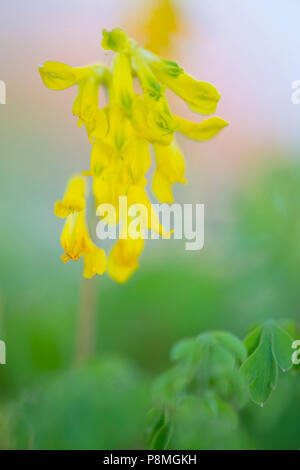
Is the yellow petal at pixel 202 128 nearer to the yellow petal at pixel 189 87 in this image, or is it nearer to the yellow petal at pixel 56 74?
the yellow petal at pixel 189 87

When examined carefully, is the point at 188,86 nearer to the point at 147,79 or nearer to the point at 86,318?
the point at 147,79

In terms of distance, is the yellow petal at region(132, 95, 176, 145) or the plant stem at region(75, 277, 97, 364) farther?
the plant stem at region(75, 277, 97, 364)

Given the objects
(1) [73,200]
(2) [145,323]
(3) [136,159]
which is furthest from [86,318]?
(3) [136,159]

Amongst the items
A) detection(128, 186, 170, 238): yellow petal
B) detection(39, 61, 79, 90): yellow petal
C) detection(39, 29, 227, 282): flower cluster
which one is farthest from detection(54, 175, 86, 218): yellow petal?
detection(39, 61, 79, 90): yellow petal

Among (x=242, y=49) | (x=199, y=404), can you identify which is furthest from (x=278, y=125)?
(x=199, y=404)

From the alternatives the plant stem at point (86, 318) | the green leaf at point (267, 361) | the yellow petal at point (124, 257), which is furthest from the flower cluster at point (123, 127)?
the plant stem at point (86, 318)

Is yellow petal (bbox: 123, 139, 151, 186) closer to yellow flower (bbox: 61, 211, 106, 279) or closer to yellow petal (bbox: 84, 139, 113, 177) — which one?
yellow petal (bbox: 84, 139, 113, 177)

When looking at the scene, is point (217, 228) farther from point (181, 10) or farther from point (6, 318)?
point (181, 10)
